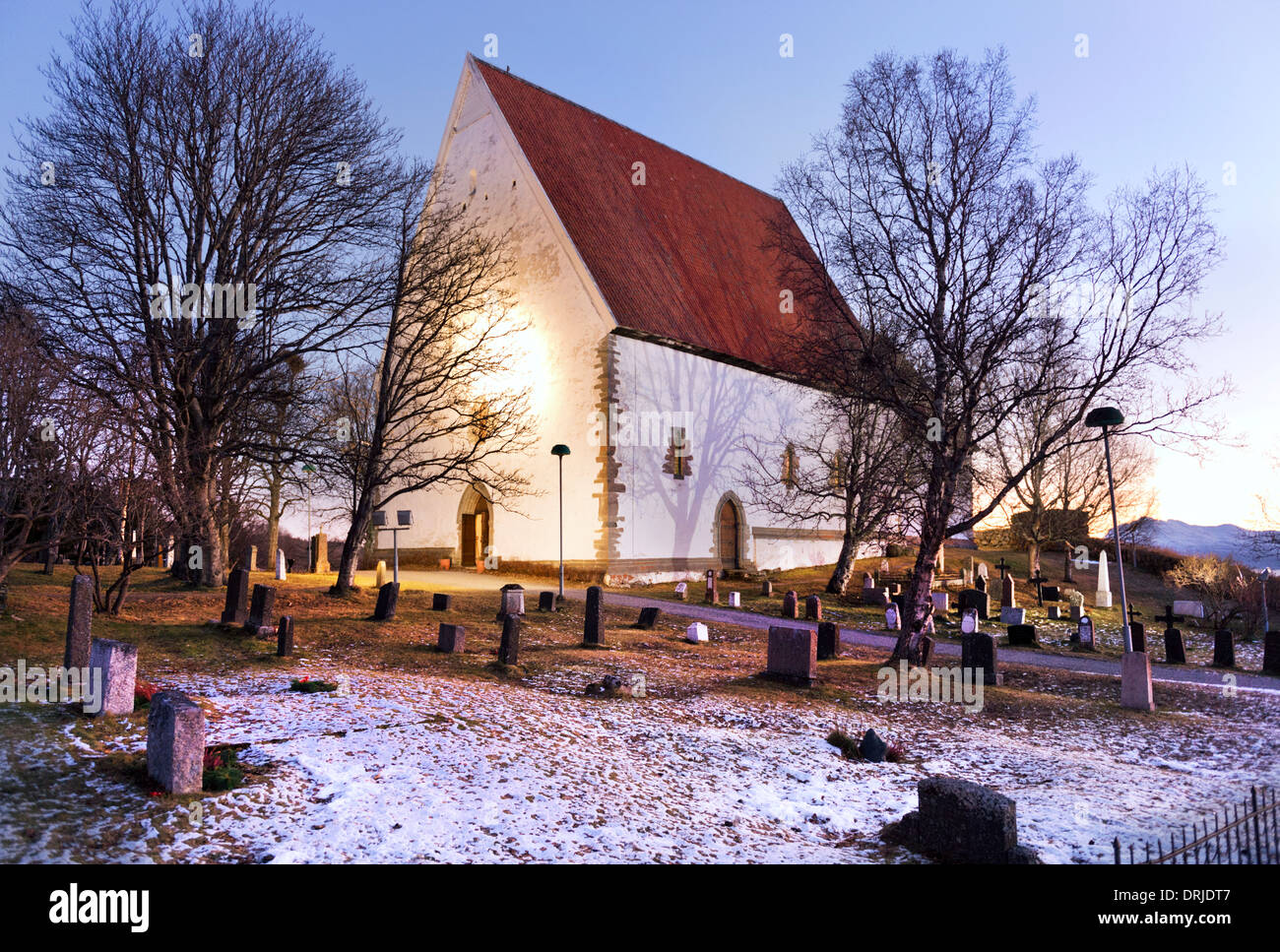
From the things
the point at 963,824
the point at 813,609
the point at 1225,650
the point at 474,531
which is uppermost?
the point at 474,531

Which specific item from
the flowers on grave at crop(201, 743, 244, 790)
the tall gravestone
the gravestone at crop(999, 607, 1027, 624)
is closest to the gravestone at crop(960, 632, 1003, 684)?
the gravestone at crop(999, 607, 1027, 624)

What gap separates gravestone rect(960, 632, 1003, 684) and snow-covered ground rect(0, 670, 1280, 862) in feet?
7.07

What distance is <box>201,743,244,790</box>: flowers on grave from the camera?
5.60 metres

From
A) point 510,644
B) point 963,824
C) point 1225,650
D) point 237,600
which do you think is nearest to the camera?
point 963,824

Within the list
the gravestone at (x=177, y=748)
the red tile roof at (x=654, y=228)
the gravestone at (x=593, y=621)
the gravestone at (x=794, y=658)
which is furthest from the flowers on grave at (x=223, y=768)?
the red tile roof at (x=654, y=228)

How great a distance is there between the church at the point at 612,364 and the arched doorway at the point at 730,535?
0.05 meters

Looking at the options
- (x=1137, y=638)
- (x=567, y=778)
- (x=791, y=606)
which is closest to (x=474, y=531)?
(x=791, y=606)

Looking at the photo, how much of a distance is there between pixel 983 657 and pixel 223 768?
1070 cm

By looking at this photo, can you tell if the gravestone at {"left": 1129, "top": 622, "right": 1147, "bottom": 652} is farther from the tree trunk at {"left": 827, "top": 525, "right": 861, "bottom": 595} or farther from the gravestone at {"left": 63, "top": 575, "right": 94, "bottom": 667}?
the gravestone at {"left": 63, "top": 575, "right": 94, "bottom": 667}

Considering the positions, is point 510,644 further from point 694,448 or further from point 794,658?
point 694,448

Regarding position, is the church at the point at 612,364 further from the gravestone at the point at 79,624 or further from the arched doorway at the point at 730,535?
the gravestone at the point at 79,624

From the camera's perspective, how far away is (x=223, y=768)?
5.89m
